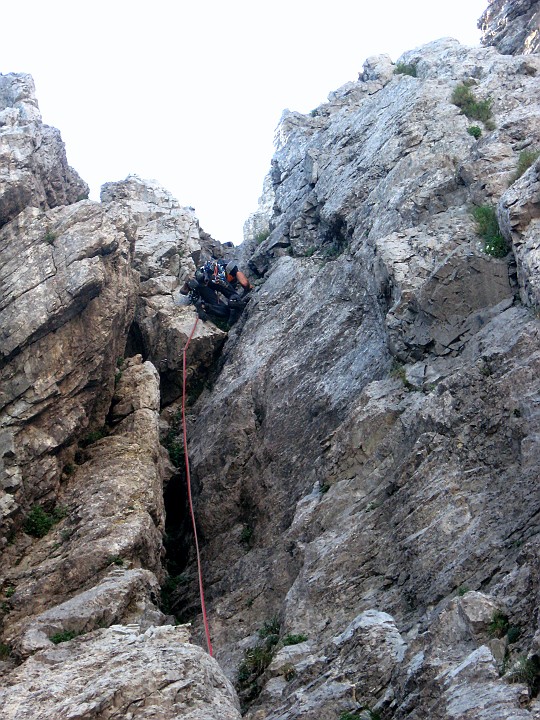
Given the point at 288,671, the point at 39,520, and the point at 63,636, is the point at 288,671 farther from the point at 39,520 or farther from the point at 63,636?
the point at 39,520

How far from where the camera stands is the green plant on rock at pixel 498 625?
36.6 ft

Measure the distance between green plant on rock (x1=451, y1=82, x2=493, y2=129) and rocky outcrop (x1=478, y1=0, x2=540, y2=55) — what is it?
18.9 ft

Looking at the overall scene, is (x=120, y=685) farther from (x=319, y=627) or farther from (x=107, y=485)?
(x=107, y=485)

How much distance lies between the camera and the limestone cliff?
1322 centimetres

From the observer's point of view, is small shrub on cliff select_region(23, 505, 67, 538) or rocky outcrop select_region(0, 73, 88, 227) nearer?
small shrub on cliff select_region(23, 505, 67, 538)

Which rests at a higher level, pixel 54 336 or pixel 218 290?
pixel 218 290

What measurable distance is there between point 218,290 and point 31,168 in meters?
6.76

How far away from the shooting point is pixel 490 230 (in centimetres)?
1919

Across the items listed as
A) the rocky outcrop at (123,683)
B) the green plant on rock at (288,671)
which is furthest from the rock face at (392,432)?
the rocky outcrop at (123,683)

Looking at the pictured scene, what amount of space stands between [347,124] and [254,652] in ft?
62.4

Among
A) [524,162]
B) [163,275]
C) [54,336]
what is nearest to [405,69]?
[163,275]

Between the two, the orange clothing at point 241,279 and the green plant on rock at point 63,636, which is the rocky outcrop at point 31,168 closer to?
the orange clothing at point 241,279

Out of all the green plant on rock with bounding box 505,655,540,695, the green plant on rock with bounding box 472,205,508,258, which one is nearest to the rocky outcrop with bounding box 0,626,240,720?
the green plant on rock with bounding box 505,655,540,695

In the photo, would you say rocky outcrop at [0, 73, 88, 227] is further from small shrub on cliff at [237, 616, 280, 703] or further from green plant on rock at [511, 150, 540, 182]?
small shrub on cliff at [237, 616, 280, 703]
